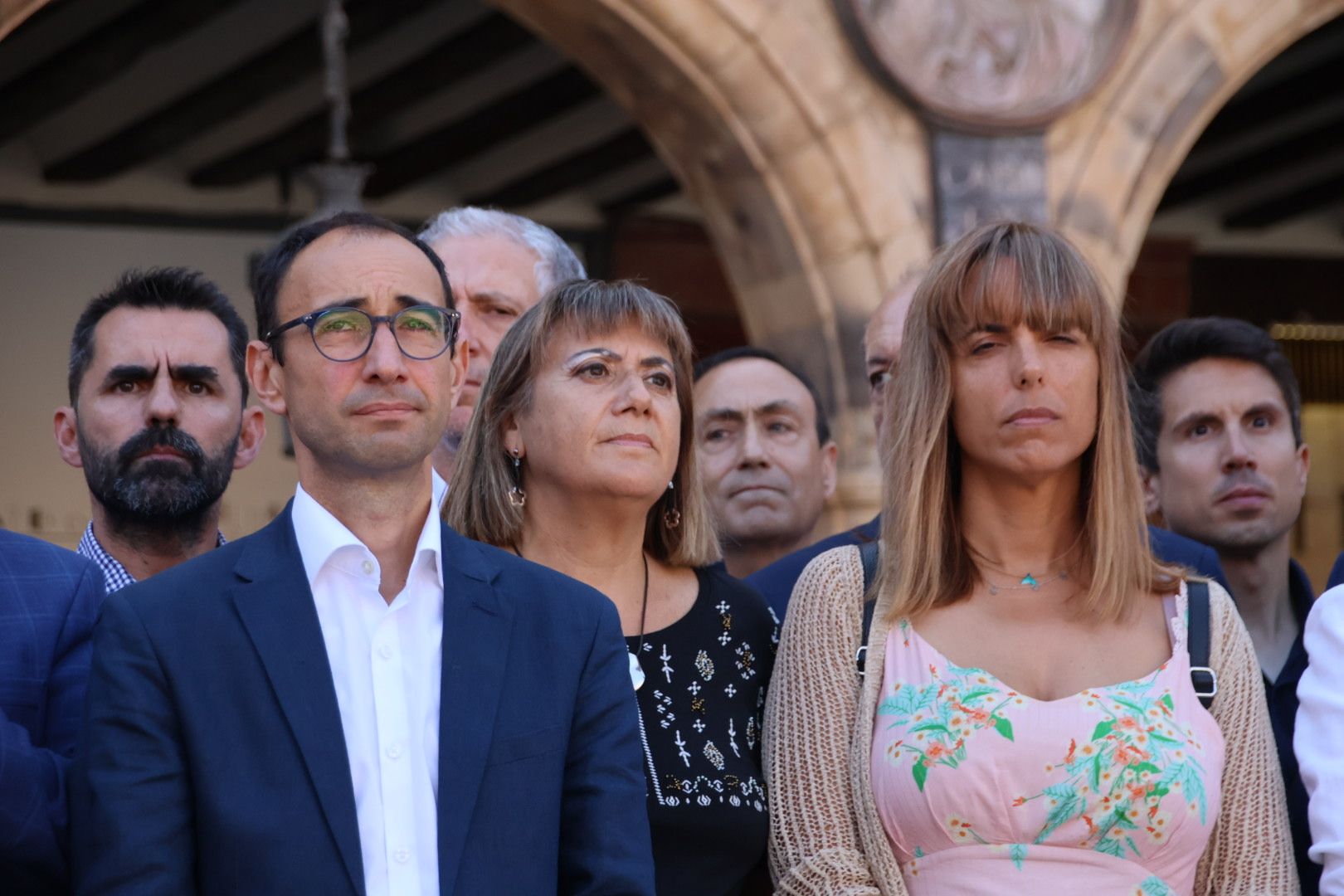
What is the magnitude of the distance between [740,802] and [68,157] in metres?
6.47

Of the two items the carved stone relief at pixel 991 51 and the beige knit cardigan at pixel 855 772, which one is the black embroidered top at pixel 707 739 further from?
the carved stone relief at pixel 991 51

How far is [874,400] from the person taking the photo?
3596 mm

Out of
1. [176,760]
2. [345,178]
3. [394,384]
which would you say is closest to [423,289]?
[394,384]

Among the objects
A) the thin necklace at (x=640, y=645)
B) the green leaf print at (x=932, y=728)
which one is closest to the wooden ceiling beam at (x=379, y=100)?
the thin necklace at (x=640, y=645)

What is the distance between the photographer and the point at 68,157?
26.2ft

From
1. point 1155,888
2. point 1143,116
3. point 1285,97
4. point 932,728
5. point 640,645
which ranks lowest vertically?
point 1155,888

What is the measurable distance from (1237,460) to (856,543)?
41.1 inches

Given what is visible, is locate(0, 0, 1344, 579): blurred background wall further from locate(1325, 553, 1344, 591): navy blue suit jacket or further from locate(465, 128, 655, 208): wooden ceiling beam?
locate(1325, 553, 1344, 591): navy blue suit jacket

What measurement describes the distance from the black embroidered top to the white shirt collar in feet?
1.63

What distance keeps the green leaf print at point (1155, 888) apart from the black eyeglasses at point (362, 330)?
3.80 ft

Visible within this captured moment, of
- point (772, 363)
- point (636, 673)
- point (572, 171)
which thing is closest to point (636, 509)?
point (636, 673)

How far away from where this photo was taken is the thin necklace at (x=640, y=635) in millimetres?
2506

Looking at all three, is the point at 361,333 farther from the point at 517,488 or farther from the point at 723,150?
the point at 723,150

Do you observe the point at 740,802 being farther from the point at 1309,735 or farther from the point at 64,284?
the point at 64,284
